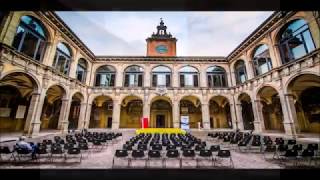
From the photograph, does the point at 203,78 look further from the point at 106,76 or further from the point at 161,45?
the point at 106,76

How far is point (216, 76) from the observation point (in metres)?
23.3

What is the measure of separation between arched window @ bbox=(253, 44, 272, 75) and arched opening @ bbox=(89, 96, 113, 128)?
2020 cm

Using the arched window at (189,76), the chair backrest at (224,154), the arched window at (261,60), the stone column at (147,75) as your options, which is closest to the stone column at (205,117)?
the arched window at (189,76)

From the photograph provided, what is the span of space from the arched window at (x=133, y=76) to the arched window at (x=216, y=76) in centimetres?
1019

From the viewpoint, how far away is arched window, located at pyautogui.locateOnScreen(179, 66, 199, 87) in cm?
2309

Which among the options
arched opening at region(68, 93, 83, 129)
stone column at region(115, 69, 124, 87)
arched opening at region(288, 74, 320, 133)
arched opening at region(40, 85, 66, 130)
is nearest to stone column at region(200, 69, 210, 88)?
arched opening at region(288, 74, 320, 133)

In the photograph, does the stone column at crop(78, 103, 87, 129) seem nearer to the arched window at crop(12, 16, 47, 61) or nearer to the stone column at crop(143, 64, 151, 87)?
the arched window at crop(12, 16, 47, 61)

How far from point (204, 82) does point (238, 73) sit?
184 inches

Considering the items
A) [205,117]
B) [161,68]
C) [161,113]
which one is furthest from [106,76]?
[205,117]

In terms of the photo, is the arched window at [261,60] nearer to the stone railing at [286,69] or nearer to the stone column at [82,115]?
the stone railing at [286,69]

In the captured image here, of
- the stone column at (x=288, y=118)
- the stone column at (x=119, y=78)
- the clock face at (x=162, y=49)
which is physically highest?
the clock face at (x=162, y=49)

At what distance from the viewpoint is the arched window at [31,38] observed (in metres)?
11.6

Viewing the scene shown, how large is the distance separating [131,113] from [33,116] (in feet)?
44.9
